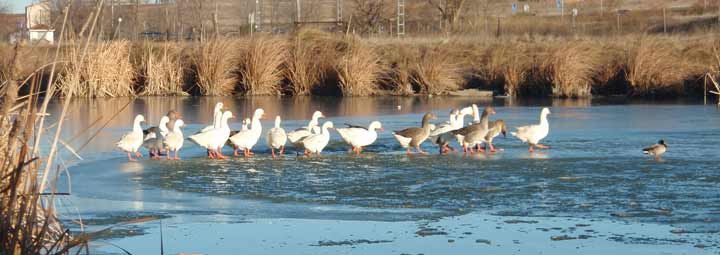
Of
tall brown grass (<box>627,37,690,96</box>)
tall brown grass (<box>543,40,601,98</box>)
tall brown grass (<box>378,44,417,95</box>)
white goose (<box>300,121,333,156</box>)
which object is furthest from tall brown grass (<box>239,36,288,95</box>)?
white goose (<box>300,121,333,156</box>)

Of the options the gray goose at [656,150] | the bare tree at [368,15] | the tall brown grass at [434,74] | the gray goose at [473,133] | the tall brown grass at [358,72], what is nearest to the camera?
the gray goose at [656,150]

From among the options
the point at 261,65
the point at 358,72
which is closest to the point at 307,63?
the point at 261,65

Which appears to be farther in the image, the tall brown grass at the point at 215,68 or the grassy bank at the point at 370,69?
the tall brown grass at the point at 215,68

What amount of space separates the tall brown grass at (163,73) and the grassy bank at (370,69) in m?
Answer: 0.03

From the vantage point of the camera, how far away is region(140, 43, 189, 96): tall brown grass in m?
28.8

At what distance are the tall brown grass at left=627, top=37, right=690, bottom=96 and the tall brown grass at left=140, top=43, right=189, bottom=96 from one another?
1230cm

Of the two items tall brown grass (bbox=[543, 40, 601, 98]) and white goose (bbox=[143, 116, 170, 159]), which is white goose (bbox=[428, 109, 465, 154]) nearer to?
white goose (bbox=[143, 116, 170, 159])

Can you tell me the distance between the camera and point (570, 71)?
1089 inches

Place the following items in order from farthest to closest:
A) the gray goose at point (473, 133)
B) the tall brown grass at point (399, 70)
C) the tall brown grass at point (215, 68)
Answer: the tall brown grass at point (399, 70) → the tall brown grass at point (215, 68) → the gray goose at point (473, 133)

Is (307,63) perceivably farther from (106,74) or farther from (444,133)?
(444,133)

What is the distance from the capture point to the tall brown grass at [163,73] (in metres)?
28.8

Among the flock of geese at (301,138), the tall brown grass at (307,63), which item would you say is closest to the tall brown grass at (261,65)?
the tall brown grass at (307,63)

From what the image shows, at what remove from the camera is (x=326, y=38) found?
32.4 m

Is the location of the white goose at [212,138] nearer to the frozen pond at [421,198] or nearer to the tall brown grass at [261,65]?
the frozen pond at [421,198]
